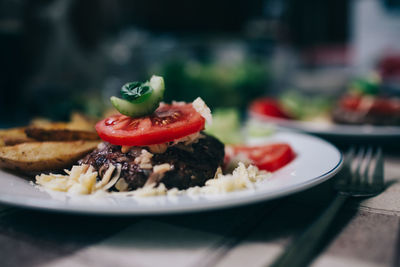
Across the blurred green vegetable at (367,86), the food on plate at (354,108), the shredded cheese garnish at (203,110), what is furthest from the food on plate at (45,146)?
the blurred green vegetable at (367,86)

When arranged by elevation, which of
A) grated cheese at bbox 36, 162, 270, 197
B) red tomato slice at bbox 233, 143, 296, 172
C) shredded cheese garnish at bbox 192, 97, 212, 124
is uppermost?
shredded cheese garnish at bbox 192, 97, 212, 124

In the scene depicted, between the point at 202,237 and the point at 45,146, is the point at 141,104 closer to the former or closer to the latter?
the point at 45,146

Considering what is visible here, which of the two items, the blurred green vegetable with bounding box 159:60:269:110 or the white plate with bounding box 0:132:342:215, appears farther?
the blurred green vegetable with bounding box 159:60:269:110

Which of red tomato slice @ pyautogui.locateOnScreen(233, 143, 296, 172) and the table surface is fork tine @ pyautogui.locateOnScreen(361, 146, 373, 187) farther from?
red tomato slice @ pyautogui.locateOnScreen(233, 143, 296, 172)

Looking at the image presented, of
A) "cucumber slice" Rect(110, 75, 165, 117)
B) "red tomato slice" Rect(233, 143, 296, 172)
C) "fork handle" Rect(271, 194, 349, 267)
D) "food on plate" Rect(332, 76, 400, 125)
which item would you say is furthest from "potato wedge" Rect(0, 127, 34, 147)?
→ "food on plate" Rect(332, 76, 400, 125)

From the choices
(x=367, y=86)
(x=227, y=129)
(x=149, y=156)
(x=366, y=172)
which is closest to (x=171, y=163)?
(x=149, y=156)

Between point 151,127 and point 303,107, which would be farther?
point 303,107
